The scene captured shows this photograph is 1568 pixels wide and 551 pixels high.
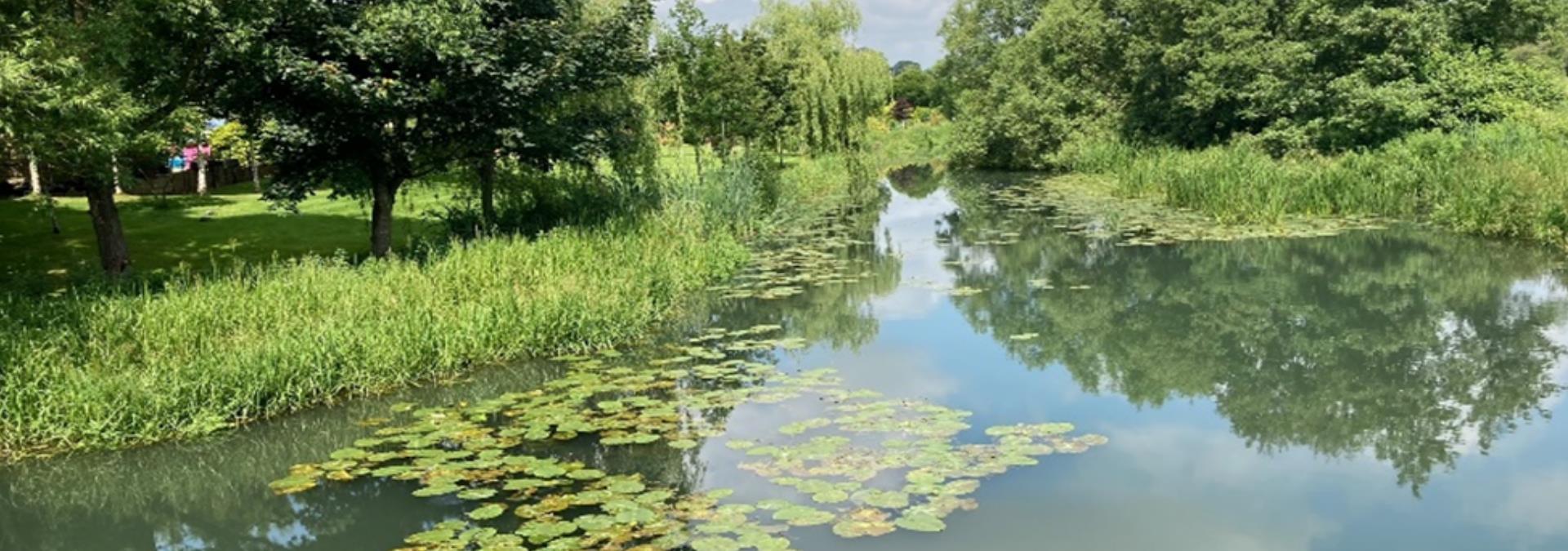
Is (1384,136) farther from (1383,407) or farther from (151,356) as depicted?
(151,356)

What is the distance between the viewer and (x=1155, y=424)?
7.05m

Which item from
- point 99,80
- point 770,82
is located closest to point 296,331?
point 99,80

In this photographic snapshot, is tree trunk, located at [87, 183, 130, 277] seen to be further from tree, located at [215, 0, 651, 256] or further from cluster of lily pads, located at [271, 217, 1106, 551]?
cluster of lily pads, located at [271, 217, 1106, 551]

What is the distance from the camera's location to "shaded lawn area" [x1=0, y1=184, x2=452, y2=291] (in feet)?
42.3

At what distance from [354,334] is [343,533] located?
292 cm

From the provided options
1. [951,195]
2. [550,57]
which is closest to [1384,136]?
[951,195]

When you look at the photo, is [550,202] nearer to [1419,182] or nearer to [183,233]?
[183,233]

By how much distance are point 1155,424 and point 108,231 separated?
37.8ft

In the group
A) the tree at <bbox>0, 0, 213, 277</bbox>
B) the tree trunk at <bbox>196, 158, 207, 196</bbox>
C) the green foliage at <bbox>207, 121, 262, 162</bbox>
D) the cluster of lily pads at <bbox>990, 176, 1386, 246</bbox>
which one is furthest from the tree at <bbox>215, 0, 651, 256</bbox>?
the tree trunk at <bbox>196, 158, 207, 196</bbox>

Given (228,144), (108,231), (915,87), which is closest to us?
(108,231)

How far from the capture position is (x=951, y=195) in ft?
88.9

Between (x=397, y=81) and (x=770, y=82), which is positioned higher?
Result: (x=770, y=82)

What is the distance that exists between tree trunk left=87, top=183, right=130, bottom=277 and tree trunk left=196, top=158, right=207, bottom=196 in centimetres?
1062

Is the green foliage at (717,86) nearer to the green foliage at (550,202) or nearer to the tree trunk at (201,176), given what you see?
the green foliage at (550,202)
